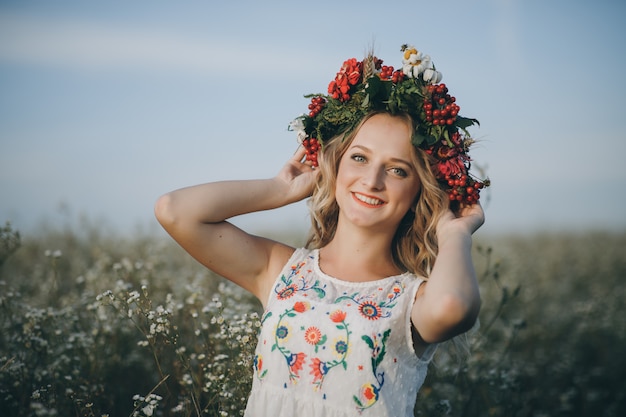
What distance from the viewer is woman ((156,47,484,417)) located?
2639mm

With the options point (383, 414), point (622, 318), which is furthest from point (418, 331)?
point (622, 318)

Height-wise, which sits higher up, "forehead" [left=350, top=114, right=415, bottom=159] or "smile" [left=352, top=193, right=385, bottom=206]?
"forehead" [left=350, top=114, right=415, bottom=159]

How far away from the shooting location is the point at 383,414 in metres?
2.62

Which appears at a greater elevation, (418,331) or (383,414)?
(418,331)

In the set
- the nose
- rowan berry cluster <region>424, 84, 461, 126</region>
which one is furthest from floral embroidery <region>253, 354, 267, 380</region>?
rowan berry cluster <region>424, 84, 461, 126</region>

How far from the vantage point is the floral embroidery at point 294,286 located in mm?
2893

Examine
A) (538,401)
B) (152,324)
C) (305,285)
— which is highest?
(305,285)

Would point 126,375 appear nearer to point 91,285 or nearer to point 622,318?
point 91,285

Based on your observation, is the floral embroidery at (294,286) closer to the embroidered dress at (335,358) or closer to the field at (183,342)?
the embroidered dress at (335,358)

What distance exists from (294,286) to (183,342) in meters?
1.78

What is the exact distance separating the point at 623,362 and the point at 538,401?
4.68 ft

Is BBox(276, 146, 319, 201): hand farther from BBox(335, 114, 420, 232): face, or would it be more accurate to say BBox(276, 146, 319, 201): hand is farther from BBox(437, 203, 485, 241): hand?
BBox(437, 203, 485, 241): hand

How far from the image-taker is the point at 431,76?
10.2 ft

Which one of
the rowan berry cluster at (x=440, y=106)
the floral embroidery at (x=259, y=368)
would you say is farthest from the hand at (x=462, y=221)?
the floral embroidery at (x=259, y=368)
